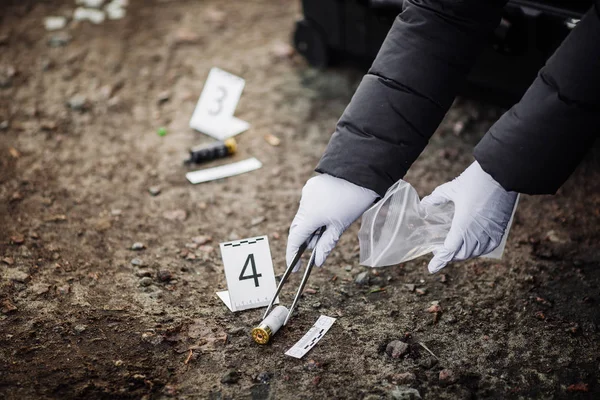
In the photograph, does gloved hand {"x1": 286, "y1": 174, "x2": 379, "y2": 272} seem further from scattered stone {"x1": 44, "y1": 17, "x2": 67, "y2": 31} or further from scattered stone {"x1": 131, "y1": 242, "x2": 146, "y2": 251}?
scattered stone {"x1": 44, "y1": 17, "x2": 67, "y2": 31}

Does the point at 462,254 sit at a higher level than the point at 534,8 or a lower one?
lower

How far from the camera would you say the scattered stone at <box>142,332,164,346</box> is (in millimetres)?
2020

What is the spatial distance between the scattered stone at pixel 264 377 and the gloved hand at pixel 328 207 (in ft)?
1.36

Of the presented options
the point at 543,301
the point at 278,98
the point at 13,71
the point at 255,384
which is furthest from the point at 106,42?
the point at 543,301

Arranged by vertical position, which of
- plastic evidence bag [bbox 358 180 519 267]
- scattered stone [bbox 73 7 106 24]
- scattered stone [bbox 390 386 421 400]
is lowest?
scattered stone [bbox 390 386 421 400]

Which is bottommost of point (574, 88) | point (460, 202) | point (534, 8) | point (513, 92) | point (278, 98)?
point (278, 98)

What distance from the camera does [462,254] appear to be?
6.26 feet

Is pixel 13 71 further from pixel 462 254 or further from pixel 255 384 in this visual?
pixel 462 254

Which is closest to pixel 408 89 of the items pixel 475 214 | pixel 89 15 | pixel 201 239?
pixel 475 214

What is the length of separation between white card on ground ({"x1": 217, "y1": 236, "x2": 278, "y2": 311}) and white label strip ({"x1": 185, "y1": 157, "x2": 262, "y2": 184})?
95 centimetres

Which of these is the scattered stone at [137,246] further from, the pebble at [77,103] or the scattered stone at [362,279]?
the pebble at [77,103]

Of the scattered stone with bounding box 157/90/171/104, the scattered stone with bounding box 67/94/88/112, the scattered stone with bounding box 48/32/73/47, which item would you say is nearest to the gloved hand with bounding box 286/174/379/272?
the scattered stone with bounding box 157/90/171/104

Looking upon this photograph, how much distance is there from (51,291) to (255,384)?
0.89 metres

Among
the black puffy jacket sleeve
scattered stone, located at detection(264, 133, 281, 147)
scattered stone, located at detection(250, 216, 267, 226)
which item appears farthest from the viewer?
scattered stone, located at detection(264, 133, 281, 147)
